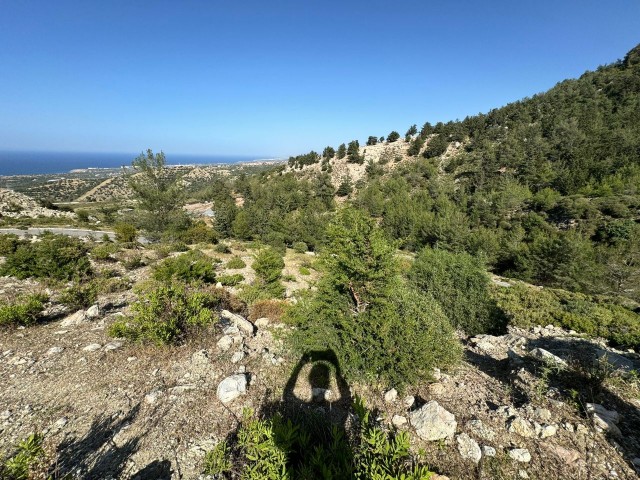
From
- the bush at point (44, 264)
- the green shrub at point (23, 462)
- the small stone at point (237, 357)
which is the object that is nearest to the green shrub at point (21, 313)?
the bush at point (44, 264)

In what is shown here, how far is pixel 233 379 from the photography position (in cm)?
545

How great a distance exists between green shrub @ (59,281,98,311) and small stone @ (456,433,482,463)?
1082 centimetres

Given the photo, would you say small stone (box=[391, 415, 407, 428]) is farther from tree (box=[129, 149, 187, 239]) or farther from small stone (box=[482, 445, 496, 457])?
tree (box=[129, 149, 187, 239])

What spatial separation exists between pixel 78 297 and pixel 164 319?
4.46 metres

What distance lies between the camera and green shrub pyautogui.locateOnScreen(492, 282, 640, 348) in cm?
1202

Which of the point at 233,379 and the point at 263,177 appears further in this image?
the point at 263,177

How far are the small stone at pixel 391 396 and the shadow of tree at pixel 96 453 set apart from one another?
4.27 m

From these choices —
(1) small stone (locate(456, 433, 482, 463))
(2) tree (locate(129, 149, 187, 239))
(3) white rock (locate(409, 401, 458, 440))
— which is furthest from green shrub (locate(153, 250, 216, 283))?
(2) tree (locate(129, 149, 187, 239))

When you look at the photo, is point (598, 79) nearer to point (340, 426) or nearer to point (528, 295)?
point (528, 295)

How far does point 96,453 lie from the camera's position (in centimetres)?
387

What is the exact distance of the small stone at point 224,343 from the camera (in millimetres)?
6715

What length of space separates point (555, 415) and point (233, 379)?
19.1ft

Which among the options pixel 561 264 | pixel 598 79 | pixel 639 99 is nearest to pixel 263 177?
pixel 561 264

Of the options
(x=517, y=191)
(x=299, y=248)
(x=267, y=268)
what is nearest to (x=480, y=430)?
(x=267, y=268)
